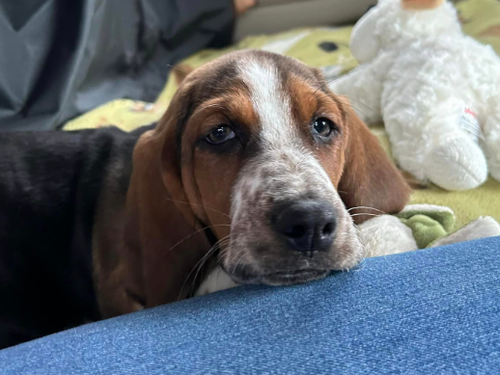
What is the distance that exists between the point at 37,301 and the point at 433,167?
2212 mm

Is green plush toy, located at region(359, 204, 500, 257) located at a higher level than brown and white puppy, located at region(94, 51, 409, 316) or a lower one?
lower

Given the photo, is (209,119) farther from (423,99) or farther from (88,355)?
(423,99)

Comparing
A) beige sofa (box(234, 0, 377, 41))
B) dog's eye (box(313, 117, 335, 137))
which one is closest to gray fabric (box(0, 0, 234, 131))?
beige sofa (box(234, 0, 377, 41))

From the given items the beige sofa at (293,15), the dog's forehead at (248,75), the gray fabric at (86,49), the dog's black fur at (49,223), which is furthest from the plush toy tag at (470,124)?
the beige sofa at (293,15)

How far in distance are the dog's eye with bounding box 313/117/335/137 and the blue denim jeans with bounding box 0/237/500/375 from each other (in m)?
0.68

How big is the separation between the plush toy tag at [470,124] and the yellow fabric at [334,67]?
0.26m

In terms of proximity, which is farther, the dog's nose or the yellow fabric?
the yellow fabric

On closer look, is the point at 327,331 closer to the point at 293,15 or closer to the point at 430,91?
the point at 430,91

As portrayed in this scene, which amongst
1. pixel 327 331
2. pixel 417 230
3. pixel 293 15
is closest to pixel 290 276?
pixel 327 331

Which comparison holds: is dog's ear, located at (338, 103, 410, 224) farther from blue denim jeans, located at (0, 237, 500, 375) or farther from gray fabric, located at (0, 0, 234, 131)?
gray fabric, located at (0, 0, 234, 131)

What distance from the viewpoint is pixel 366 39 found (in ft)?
10.4

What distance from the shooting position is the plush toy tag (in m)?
2.29

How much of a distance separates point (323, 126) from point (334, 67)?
2190 mm

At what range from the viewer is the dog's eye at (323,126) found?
1.83 metres
